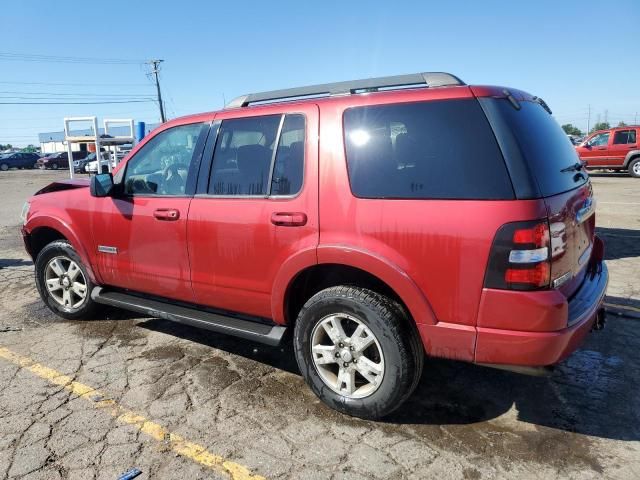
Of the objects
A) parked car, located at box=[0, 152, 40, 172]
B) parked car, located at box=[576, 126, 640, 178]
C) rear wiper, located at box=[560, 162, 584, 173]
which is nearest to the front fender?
rear wiper, located at box=[560, 162, 584, 173]

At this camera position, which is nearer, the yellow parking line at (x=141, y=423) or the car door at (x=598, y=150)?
the yellow parking line at (x=141, y=423)

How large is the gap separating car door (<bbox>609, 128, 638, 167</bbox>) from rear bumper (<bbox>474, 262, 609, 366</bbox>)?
18610 mm

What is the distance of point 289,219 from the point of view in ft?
9.87

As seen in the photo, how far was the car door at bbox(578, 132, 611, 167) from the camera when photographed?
60.5 ft

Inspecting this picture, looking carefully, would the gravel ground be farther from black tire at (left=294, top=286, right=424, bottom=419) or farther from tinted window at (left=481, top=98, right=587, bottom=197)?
tinted window at (left=481, top=98, right=587, bottom=197)

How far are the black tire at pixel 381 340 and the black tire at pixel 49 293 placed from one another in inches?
99.0

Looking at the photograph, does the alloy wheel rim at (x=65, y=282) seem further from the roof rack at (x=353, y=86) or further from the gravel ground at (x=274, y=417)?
the roof rack at (x=353, y=86)

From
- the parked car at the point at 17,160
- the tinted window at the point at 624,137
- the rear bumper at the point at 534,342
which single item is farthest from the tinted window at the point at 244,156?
the parked car at the point at 17,160

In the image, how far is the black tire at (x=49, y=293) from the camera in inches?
175

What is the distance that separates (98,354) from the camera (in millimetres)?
3920

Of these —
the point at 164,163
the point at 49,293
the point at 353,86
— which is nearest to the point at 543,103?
the point at 353,86

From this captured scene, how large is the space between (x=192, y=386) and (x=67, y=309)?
6.70 ft

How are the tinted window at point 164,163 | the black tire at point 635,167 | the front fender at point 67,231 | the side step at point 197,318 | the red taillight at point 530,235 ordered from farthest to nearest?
1. the black tire at point 635,167
2. the front fender at point 67,231
3. the tinted window at point 164,163
4. the side step at point 197,318
5. the red taillight at point 530,235

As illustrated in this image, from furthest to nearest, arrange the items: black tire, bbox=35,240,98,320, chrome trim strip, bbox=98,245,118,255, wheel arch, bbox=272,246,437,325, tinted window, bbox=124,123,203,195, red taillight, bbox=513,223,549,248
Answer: black tire, bbox=35,240,98,320, chrome trim strip, bbox=98,245,118,255, tinted window, bbox=124,123,203,195, wheel arch, bbox=272,246,437,325, red taillight, bbox=513,223,549,248
